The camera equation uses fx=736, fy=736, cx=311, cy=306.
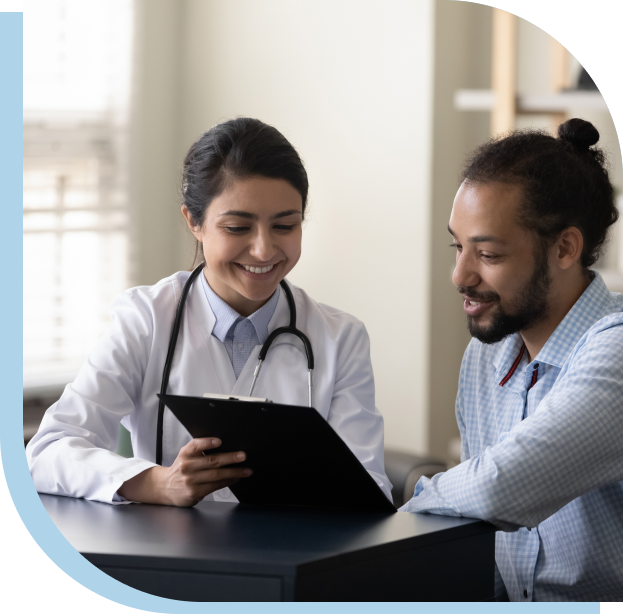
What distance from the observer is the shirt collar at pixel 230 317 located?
3.61 ft

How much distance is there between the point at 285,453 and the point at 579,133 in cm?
65

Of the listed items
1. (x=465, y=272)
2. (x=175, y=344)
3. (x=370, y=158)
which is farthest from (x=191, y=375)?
(x=370, y=158)

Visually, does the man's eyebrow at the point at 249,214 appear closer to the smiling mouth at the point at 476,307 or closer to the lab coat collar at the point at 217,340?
the lab coat collar at the point at 217,340

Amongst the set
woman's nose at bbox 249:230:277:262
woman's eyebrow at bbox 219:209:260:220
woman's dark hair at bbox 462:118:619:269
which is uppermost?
woman's dark hair at bbox 462:118:619:269

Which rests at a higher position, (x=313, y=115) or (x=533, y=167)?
(x=313, y=115)

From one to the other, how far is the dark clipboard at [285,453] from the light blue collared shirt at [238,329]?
320 millimetres

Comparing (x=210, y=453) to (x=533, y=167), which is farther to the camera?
(x=533, y=167)

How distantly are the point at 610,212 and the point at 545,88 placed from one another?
145 cm

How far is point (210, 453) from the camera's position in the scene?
2.60 feet

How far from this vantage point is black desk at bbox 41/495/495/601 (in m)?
0.57

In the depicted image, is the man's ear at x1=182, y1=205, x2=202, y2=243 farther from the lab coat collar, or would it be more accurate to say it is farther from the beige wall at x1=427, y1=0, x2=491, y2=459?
the beige wall at x1=427, y1=0, x2=491, y2=459

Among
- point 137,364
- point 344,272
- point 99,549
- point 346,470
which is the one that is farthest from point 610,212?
point 344,272

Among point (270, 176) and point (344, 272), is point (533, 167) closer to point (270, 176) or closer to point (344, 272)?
point (270, 176)

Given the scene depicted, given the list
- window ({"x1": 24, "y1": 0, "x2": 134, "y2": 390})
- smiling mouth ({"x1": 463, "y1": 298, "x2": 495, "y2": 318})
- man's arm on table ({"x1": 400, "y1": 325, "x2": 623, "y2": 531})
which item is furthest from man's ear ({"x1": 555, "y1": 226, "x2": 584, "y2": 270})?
window ({"x1": 24, "y1": 0, "x2": 134, "y2": 390})
